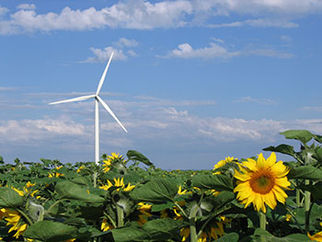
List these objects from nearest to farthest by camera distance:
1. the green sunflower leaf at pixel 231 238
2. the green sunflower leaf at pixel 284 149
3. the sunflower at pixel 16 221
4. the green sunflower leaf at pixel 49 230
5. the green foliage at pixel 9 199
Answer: the green sunflower leaf at pixel 49 230 < the green sunflower leaf at pixel 231 238 < the green foliage at pixel 9 199 < the sunflower at pixel 16 221 < the green sunflower leaf at pixel 284 149

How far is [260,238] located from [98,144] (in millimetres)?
21130

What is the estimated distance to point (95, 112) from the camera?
2231cm

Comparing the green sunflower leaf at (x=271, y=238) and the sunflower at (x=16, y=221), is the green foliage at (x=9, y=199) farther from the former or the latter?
the green sunflower leaf at (x=271, y=238)

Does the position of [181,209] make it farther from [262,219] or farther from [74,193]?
[74,193]

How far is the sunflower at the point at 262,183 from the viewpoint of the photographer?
7.36ft

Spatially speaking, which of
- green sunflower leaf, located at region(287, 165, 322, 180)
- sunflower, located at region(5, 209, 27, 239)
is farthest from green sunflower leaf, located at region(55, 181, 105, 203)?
green sunflower leaf, located at region(287, 165, 322, 180)

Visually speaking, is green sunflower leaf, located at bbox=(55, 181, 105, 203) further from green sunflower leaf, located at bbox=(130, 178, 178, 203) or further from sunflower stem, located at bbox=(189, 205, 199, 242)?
sunflower stem, located at bbox=(189, 205, 199, 242)

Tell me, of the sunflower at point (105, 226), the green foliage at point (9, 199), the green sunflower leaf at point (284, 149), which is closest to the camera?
the green foliage at point (9, 199)

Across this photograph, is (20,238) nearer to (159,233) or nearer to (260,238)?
(159,233)

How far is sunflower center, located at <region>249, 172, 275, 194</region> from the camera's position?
2.27 m

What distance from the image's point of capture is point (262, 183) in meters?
2.29

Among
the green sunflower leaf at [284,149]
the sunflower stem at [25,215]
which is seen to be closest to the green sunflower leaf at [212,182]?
the green sunflower leaf at [284,149]

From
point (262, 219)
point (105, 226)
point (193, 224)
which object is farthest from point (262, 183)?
point (105, 226)

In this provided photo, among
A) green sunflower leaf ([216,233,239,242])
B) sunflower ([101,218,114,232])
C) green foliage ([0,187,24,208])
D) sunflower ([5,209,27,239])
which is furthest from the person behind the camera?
sunflower ([101,218,114,232])
